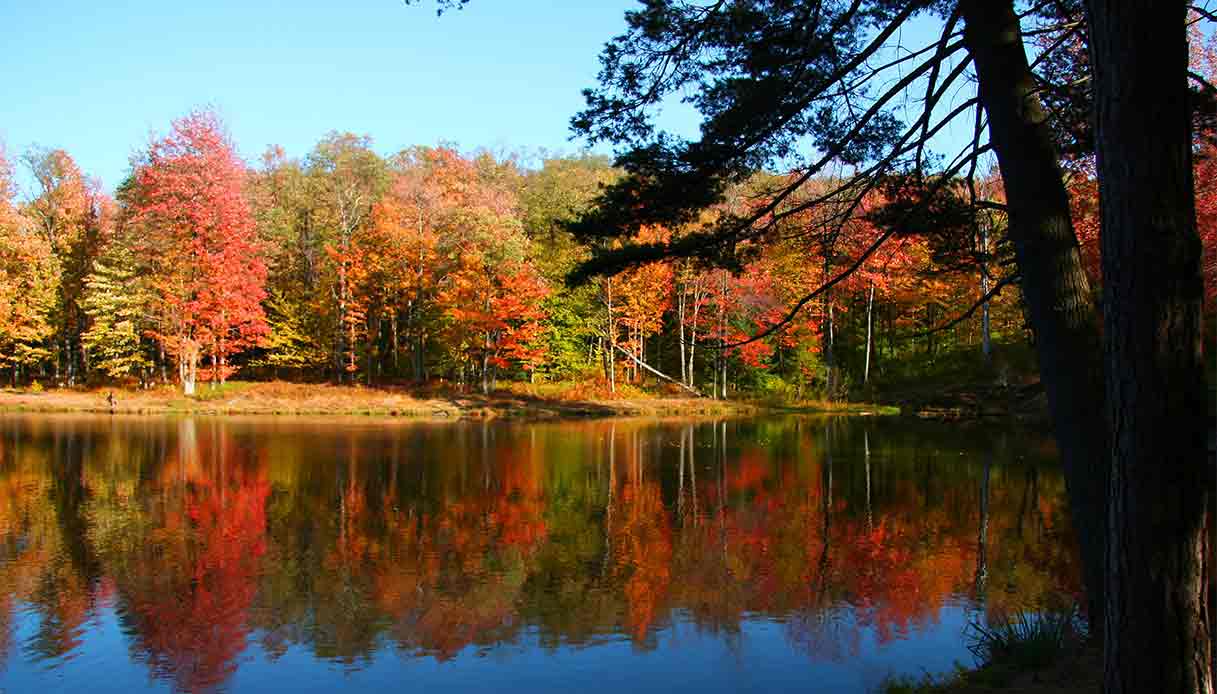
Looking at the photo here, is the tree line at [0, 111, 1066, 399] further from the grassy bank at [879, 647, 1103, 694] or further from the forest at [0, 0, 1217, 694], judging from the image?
the grassy bank at [879, 647, 1103, 694]

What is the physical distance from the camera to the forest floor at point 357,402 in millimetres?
31500

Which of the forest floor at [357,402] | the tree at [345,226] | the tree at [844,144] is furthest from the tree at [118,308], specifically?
the tree at [844,144]

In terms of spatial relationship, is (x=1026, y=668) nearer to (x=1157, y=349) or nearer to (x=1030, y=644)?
(x=1030, y=644)

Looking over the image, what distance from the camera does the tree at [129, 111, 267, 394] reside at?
33312 millimetres

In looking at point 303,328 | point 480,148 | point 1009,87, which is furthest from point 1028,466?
point 480,148

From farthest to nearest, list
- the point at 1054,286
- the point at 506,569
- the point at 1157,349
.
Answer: the point at 506,569 → the point at 1054,286 → the point at 1157,349

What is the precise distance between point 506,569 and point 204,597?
2962mm

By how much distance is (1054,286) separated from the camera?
5152 mm

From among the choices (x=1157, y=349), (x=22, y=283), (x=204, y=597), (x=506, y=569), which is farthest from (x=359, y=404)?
(x=1157, y=349)

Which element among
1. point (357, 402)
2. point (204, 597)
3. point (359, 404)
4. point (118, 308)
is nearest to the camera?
point (204, 597)

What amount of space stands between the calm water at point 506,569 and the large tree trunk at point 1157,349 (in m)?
3.59

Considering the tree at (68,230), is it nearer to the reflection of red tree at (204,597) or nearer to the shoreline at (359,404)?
the shoreline at (359,404)

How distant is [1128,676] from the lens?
10.5ft

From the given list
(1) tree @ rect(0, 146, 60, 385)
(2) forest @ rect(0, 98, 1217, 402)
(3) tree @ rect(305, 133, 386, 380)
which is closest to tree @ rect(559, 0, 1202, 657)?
(2) forest @ rect(0, 98, 1217, 402)
